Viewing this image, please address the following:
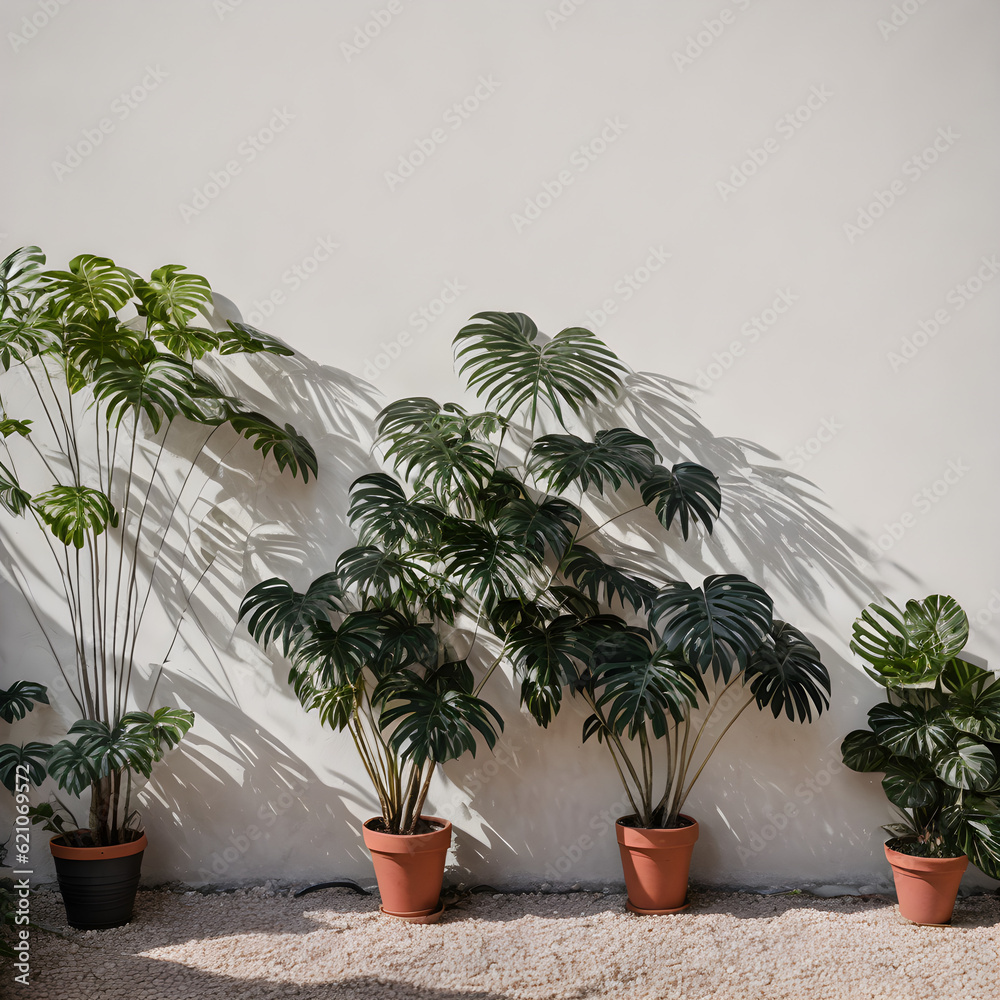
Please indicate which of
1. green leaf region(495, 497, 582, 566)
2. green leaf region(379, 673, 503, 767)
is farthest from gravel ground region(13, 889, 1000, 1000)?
green leaf region(495, 497, 582, 566)

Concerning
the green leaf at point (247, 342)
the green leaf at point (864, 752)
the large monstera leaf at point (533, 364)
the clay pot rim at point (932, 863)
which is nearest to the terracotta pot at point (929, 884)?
the clay pot rim at point (932, 863)

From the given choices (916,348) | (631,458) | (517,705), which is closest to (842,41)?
(916,348)

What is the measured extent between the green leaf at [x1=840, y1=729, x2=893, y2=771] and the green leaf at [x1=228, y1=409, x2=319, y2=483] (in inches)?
85.3

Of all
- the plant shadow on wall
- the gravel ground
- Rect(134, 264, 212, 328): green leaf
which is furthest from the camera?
the plant shadow on wall

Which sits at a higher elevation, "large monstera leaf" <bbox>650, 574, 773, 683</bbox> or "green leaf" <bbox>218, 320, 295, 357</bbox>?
"green leaf" <bbox>218, 320, 295, 357</bbox>

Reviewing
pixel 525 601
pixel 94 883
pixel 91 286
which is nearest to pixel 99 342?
pixel 91 286

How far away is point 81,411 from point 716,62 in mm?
2786

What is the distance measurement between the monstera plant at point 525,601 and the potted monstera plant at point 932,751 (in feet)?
0.92

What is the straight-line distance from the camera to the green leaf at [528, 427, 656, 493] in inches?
104

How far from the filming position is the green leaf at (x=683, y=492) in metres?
2.76

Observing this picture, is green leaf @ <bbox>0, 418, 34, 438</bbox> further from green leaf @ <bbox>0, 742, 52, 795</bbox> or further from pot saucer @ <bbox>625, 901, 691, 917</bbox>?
pot saucer @ <bbox>625, 901, 691, 917</bbox>

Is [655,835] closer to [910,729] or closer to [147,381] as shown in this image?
[910,729]

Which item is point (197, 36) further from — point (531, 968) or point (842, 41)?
point (531, 968)

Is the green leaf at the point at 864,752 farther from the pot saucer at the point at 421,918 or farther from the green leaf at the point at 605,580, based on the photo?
the pot saucer at the point at 421,918
